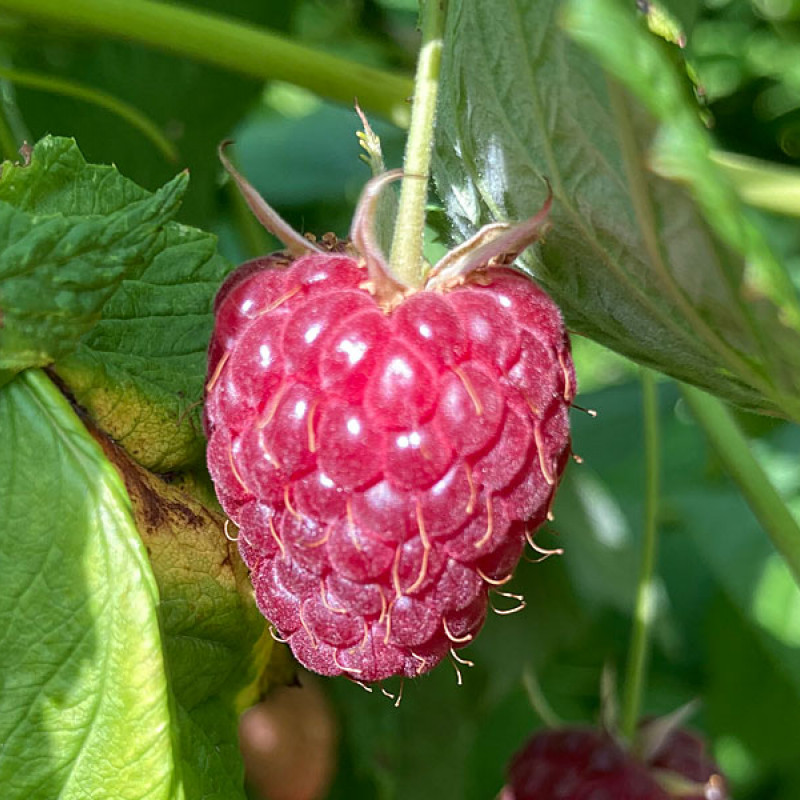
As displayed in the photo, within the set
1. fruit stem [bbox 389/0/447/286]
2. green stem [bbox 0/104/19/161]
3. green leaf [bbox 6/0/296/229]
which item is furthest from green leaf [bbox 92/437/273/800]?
green leaf [bbox 6/0/296/229]

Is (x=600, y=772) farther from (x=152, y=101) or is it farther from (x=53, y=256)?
(x=152, y=101)

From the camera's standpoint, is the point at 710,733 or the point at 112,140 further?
the point at 710,733

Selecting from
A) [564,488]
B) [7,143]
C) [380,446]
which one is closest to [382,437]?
[380,446]

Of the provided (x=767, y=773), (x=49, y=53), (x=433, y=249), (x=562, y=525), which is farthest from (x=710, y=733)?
(x=49, y=53)

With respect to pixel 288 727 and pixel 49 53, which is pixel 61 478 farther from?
pixel 49 53

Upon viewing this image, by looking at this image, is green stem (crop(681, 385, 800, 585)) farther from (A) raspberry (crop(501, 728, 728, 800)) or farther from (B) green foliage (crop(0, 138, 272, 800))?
(B) green foliage (crop(0, 138, 272, 800))

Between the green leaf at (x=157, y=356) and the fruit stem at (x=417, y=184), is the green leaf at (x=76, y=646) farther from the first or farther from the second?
the fruit stem at (x=417, y=184)

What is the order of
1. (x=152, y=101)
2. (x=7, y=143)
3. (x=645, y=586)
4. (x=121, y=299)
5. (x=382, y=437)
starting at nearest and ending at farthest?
(x=382, y=437) → (x=121, y=299) → (x=7, y=143) → (x=645, y=586) → (x=152, y=101)
